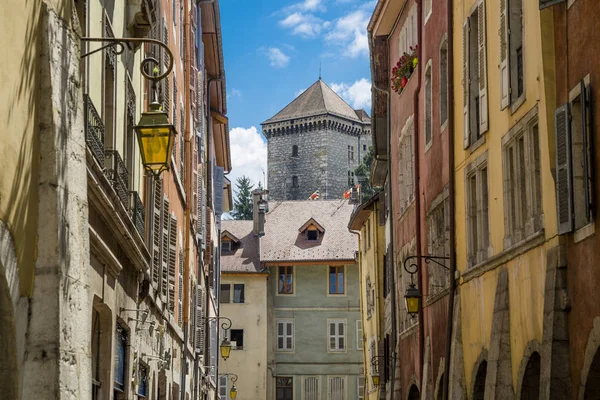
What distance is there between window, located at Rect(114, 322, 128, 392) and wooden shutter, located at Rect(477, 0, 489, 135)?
659 centimetres

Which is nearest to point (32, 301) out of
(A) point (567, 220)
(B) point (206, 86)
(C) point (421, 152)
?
(A) point (567, 220)

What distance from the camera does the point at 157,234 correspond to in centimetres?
2028

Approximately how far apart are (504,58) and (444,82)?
18.4 ft

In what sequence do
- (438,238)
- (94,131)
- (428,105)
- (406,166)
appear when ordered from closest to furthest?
(94,131), (438,238), (428,105), (406,166)

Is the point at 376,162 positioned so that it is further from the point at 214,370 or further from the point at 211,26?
the point at 214,370

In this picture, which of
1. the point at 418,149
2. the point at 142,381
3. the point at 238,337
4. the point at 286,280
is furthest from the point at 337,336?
the point at 142,381

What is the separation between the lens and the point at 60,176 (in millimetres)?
8852

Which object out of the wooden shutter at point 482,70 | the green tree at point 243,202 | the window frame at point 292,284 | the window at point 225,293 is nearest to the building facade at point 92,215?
the wooden shutter at point 482,70

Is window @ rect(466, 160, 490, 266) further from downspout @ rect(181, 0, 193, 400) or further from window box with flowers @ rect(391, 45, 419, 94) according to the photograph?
downspout @ rect(181, 0, 193, 400)

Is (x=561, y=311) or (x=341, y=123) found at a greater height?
(x=341, y=123)

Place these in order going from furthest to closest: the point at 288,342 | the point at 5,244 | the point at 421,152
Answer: the point at 288,342
the point at 421,152
the point at 5,244

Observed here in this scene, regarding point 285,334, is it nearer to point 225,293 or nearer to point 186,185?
point 225,293

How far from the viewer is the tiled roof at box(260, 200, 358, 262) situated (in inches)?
2426

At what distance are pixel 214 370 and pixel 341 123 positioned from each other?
291ft
